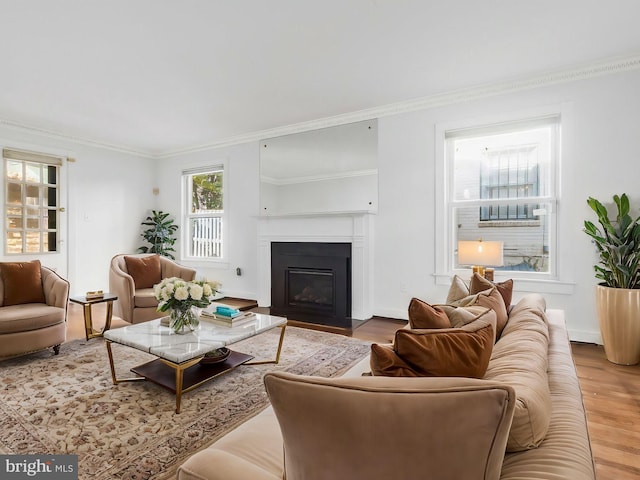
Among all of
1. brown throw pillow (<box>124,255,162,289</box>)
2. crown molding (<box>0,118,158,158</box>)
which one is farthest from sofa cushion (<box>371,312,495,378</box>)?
crown molding (<box>0,118,158,158</box>)

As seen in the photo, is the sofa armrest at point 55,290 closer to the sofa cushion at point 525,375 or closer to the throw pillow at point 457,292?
the throw pillow at point 457,292

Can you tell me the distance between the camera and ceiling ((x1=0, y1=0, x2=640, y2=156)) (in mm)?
2414

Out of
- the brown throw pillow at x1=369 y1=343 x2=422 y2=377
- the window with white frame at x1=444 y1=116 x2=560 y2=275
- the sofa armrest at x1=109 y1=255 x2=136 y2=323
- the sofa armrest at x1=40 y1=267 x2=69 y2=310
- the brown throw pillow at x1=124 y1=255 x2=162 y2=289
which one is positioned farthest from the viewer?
the brown throw pillow at x1=124 y1=255 x2=162 y2=289

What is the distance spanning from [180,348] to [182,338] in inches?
8.8

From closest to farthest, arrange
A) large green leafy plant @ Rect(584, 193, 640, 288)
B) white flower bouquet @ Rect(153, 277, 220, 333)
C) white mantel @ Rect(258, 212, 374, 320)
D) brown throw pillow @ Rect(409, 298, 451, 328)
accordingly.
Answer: brown throw pillow @ Rect(409, 298, 451, 328), white flower bouquet @ Rect(153, 277, 220, 333), large green leafy plant @ Rect(584, 193, 640, 288), white mantel @ Rect(258, 212, 374, 320)

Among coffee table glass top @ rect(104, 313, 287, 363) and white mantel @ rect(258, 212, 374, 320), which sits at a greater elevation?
white mantel @ rect(258, 212, 374, 320)

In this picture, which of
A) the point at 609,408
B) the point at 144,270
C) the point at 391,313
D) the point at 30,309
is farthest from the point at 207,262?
the point at 609,408

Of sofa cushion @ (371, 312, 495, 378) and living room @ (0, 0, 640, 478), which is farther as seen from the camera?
living room @ (0, 0, 640, 478)

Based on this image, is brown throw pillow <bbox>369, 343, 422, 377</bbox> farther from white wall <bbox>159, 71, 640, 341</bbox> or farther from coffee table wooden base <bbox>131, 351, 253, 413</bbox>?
white wall <bbox>159, 71, 640, 341</bbox>

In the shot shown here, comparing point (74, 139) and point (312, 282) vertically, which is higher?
point (74, 139)

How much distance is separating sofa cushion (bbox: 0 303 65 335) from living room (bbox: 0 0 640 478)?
216 cm

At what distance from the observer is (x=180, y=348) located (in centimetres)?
211

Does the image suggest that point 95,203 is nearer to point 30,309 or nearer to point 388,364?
point 30,309

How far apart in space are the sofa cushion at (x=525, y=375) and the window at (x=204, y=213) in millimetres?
4932
